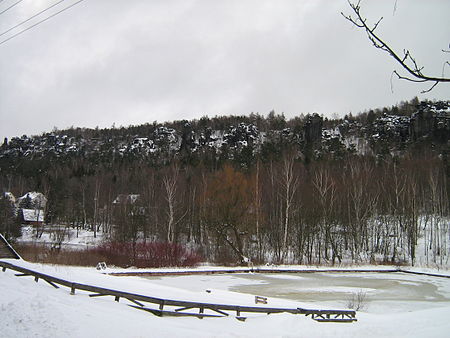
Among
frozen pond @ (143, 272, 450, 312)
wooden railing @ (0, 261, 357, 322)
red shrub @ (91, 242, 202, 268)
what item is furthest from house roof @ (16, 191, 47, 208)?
wooden railing @ (0, 261, 357, 322)

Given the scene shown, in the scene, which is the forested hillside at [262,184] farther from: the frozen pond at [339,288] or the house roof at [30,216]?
the frozen pond at [339,288]

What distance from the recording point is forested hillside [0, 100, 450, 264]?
32969 mm

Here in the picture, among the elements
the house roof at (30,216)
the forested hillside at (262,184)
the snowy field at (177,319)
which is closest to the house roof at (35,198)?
the house roof at (30,216)

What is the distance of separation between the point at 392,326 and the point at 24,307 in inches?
354

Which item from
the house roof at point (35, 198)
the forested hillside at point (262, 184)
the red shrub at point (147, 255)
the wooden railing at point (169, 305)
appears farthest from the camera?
the house roof at point (35, 198)

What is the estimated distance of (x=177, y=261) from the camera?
2725 cm

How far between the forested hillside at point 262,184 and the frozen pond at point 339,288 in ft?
24.7

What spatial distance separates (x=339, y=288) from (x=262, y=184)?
2086 centimetres

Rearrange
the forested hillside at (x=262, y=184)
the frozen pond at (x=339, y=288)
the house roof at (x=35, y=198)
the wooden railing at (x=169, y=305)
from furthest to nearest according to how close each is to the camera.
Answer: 1. the house roof at (x=35, y=198)
2. the forested hillside at (x=262, y=184)
3. the frozen pond at (x=339, y=288)
4. the wooden railing at (x=169, y=305)

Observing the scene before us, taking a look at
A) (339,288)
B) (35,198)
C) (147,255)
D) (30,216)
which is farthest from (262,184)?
(35,198)

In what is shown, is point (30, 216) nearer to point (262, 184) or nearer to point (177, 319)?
point (262, 184)

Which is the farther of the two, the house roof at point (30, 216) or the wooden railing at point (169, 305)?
the house roof at point (30, 216)

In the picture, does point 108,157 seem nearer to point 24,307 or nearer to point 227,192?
point 227,192

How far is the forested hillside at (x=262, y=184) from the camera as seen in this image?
3297 cm
